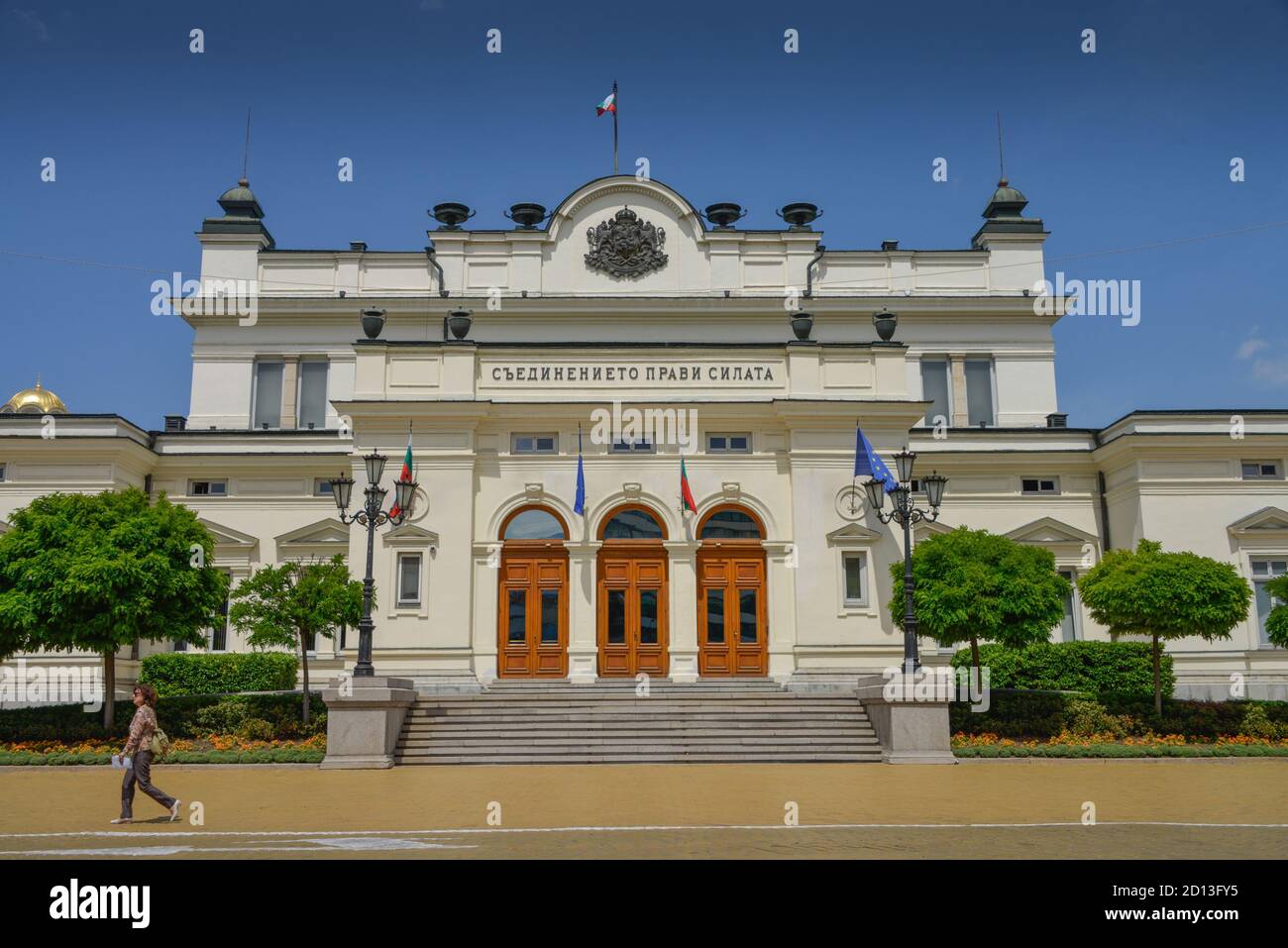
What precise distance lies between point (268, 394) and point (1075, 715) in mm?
28652

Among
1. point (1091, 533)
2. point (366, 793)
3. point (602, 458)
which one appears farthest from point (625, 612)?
point (1091, 533)

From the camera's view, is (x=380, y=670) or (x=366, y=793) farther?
(x=380, y=670)

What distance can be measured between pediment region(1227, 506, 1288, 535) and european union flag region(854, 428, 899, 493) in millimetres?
12249

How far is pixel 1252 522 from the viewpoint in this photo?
31.5 metres

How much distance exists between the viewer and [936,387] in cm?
3912

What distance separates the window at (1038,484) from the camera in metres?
34.1

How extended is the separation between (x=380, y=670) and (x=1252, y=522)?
2483cm

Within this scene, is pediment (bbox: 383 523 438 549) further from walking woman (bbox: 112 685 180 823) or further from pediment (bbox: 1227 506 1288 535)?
pediment (bbox: 1227 506 1288 535)

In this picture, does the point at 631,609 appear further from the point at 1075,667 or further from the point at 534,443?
the point at 1075,667

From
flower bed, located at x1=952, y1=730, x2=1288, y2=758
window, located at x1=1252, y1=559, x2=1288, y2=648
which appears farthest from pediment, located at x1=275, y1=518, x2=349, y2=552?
window, located at x1=1252, y1=559, x2=1288, y2=648

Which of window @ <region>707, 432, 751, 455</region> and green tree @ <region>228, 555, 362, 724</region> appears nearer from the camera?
green tree @ <region>228, 555, 362, 724</region>

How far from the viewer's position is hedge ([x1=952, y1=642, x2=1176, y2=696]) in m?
29.8

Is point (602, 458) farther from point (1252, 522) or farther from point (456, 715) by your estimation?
point (1252, 522)

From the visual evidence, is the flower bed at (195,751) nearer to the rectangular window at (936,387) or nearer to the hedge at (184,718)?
the hedge at (184,718)
